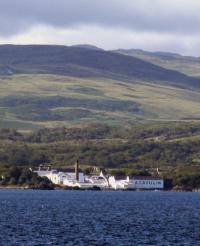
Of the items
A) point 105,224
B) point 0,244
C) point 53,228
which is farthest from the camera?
point 105,224

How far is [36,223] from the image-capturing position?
252 ft

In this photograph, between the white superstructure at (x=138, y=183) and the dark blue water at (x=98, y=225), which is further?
the white superstructure at (x=138, y=183)

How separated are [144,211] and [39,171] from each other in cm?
8553

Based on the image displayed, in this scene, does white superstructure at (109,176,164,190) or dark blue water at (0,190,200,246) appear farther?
white superstructure at (109,176,164,190)

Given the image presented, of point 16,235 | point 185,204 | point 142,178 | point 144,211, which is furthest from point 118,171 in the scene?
point 16,235

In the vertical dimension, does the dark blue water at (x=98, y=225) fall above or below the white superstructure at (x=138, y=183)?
below

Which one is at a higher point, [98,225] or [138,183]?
[138,183]

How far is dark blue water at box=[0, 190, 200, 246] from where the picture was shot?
62.8 meters

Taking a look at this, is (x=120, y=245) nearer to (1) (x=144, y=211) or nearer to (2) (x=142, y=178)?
(1) (x=144, y=211)

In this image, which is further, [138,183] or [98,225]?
[138,183]

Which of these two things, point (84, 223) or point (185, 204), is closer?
point (84, 223)

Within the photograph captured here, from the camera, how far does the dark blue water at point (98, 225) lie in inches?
2470

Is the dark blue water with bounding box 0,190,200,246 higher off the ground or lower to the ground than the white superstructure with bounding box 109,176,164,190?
lower

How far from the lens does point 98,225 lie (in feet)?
248
